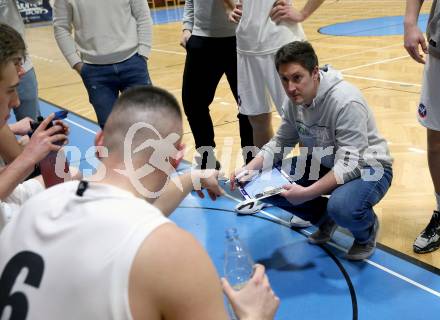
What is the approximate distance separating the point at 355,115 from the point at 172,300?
196cm

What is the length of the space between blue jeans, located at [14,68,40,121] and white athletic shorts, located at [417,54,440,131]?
2653 mm

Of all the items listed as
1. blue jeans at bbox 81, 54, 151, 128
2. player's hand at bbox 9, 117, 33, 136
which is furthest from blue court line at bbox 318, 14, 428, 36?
player's hand at bbox 9, 117, 33, 136

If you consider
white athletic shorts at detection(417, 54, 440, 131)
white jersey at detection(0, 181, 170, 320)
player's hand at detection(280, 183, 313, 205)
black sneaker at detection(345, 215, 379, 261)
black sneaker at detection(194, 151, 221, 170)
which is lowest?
black sneaker at detection(194, 151, 221, 170)

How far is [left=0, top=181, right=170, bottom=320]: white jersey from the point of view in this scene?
1023mm

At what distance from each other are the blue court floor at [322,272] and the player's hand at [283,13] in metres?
1.32

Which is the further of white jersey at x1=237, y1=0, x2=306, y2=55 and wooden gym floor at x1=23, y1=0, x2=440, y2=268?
wooden gym floor at x1=23, y1=0, x2=440, y2=268

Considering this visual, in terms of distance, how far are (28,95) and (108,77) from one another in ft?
2.06

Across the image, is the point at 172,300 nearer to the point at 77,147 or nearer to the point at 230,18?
the point at 230,18

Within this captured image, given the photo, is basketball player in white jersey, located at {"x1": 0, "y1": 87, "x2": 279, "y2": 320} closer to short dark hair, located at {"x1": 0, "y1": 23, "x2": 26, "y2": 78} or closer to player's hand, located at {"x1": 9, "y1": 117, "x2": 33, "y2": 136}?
short dark hair, located at {"x1": 0, "y1": 23, "x2": 26, "y2": 78}

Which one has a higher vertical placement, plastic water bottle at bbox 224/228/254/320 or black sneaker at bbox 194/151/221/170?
plastic water bottle at bbox 224/228/254/320

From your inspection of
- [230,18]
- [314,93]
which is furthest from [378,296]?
[230,18]

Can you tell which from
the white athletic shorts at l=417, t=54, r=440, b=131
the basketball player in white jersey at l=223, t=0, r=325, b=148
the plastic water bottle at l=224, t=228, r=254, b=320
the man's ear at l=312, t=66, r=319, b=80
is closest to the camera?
the plastic water bottle at l=224, t=228, r=254, b=320

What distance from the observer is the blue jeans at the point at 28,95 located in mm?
3607

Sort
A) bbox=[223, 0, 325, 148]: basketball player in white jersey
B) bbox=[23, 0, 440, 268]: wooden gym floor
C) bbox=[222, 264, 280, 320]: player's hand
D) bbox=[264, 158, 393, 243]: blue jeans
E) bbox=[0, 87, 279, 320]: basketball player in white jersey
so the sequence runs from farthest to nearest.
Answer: bbox=[23, 0, 440, 268]: wooden gym floor, bbox=[223, 0, 325, 148]: basketball player in white jersey, bbox=[264, 158, 393, 243]: blue jeans, bbox=[222, 264, 280, 320]: player's hand, bbox=[0, 87, 279, 320]: basketball player in white jersey
